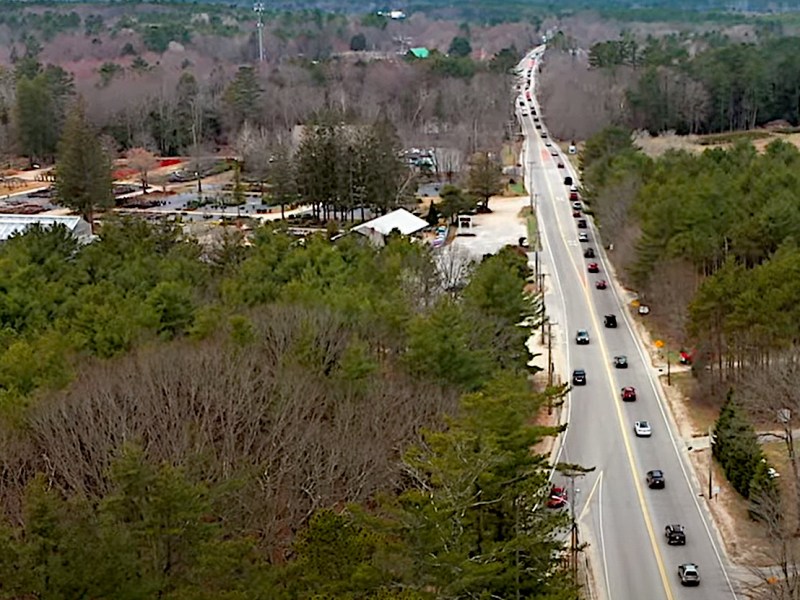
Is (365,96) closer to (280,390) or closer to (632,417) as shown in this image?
(632,417)

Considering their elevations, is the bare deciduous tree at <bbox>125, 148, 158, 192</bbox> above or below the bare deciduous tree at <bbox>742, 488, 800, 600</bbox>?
below

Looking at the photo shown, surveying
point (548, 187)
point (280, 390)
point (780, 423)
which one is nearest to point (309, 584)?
point (280, 390)

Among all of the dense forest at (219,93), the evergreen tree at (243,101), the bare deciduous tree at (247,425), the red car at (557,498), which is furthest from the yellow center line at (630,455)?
the evergreen tree at (243,101)

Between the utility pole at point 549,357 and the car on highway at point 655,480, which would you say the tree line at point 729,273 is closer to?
the car on highway at point 655,480

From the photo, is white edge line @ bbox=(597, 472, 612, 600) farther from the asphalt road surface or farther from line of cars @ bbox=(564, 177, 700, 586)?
line of cars @ bbox=(564, 177, 700, 586)

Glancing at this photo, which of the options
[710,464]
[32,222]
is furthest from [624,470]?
[32,222]

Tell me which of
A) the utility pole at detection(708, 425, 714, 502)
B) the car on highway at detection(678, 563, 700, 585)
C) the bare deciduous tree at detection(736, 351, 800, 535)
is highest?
the bare deciduous tree at detection(736, 351, 800, 535)

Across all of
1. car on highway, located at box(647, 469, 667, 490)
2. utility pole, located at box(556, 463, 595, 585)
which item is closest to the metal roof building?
car on highway, located at box(647, 469, 667, 490)

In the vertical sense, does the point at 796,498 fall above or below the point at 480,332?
below
